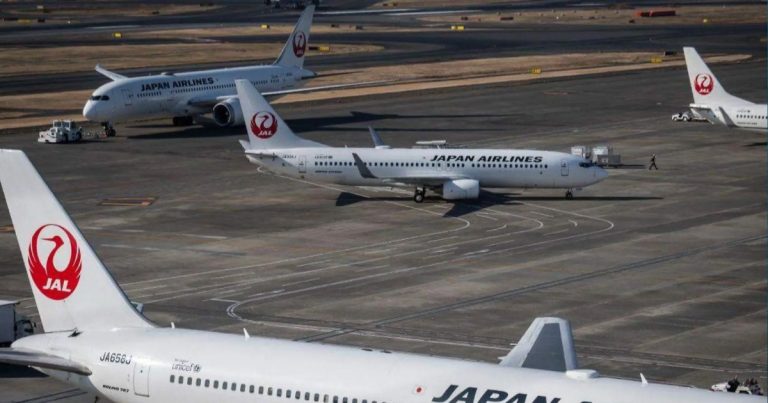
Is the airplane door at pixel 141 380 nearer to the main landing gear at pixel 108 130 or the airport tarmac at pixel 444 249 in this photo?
the airport tarmac at pixel 444 249

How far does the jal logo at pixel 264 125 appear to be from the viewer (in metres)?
84.5

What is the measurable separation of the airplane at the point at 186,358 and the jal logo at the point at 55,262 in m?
0.03

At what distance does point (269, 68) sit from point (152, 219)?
149 ft

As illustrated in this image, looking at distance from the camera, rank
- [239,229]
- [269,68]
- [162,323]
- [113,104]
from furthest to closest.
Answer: [269,68] < [113,104] < [239,229] < [162,323]

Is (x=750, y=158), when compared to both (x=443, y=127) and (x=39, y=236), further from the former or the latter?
(x=39, y=236)

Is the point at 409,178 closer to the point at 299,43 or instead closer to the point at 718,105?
the point at 718,105

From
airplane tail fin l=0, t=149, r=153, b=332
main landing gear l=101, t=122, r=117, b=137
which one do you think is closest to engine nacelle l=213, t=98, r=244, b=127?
main landing gear l=101, t=122, r=117, b=137

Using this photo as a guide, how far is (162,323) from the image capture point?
53.8 metres

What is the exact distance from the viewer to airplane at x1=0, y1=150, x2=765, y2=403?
Answer: 104 feet

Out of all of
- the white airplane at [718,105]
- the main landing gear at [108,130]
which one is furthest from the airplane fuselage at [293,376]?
the main landing gear at [108,130]

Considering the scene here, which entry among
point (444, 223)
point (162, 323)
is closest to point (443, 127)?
point (444, 223)

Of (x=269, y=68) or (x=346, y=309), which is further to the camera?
(x=269, y=68)

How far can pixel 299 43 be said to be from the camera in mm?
124875

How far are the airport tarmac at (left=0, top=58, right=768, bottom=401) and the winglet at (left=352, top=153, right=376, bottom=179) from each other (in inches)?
62.3
